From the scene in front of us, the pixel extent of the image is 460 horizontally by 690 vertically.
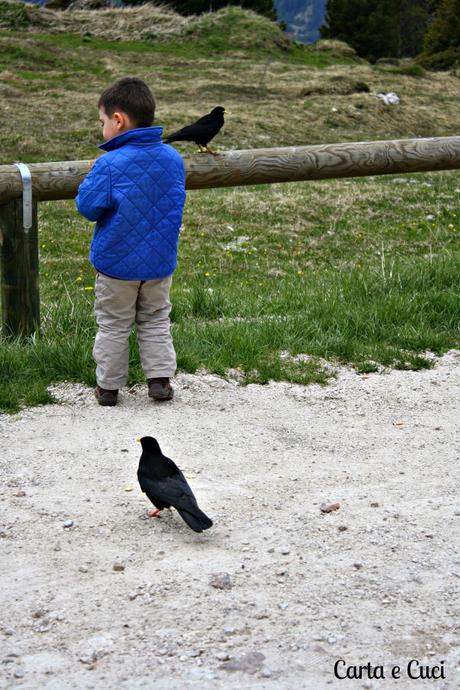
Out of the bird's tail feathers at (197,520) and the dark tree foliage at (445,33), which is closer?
the bird's tail feathers at (197,520)

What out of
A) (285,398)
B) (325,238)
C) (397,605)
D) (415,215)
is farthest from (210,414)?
(415,215)

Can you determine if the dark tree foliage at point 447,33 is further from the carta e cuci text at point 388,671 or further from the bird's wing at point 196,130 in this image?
the carta e cuci text at point 388,671

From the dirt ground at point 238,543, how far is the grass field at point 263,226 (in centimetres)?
50

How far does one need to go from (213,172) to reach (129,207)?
1.42m

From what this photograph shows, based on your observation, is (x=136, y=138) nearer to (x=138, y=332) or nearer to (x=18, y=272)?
(x=138, y=332)

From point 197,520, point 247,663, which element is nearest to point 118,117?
point 197,520

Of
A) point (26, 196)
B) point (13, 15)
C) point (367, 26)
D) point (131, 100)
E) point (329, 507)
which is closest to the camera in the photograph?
point (329, 507)

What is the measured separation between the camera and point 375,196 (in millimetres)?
15555

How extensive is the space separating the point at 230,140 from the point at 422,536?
1826 cm

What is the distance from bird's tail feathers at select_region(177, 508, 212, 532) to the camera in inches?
151

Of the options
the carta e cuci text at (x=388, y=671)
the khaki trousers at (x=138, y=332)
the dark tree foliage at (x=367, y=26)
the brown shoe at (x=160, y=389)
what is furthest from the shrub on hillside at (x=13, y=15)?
the carta e cuci text at (x=388, y=671)

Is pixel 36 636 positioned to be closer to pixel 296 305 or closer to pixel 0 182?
pixel 0 182

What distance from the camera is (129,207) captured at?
5023mm

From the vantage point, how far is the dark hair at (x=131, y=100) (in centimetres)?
498
